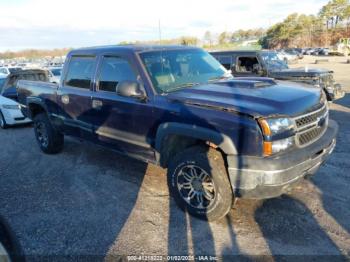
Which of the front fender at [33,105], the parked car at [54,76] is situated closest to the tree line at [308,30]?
the parked car at [54,76]

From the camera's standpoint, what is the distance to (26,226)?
12.1 feet

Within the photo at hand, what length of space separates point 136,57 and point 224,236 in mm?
2416

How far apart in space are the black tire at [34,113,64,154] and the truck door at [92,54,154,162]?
5.52 feet

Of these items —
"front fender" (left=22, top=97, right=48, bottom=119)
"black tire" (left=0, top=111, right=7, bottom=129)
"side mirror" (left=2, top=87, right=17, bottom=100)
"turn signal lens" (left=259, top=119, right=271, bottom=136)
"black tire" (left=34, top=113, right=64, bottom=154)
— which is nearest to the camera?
"turn signal lens" (left=259, top=119, right=271, bottom=136)

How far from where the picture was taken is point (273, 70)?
8922 mm

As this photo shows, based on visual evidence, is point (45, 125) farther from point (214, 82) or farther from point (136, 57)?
point (214, 82)

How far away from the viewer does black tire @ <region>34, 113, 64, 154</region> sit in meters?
6.07

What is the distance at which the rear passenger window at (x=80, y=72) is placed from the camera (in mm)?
4818

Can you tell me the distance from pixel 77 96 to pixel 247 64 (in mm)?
5844

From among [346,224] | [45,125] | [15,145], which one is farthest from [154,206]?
[15,145]

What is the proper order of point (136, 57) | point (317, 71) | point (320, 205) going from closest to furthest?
point (320, 205) < point (136, 57) < point (317, 71)

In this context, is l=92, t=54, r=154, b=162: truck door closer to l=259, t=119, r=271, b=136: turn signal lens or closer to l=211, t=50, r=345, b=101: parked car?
l=259, t=119, r=271, b=136: turn signal lens

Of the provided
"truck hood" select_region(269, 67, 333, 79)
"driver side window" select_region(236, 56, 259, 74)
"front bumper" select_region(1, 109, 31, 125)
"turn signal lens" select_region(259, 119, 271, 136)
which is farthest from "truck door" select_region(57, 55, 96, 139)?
"truck hood" select_region(269, 67, 333, 79)

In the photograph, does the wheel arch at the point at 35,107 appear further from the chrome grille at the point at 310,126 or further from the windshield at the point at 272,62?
the windshield at the point at 272,62
